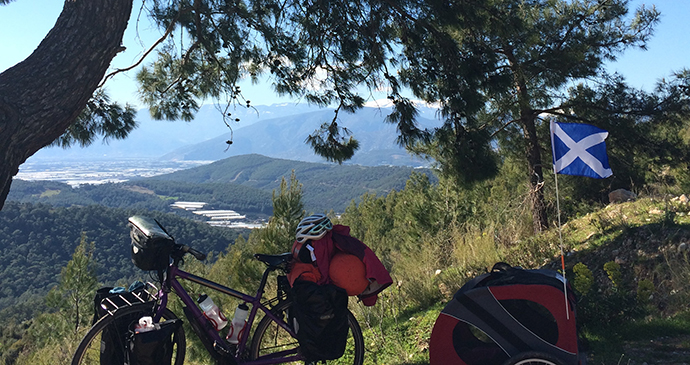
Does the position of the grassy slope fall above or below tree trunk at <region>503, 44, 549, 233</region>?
below

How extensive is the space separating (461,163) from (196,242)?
243ft

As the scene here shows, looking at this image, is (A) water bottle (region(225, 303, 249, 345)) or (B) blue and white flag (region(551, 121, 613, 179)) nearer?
(A) water bottle (region(225, 303, 249, 345))

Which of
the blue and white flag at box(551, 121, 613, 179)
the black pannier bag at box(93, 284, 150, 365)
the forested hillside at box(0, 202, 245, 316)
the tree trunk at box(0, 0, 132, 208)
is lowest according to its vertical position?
the forested hillside at box(0, 202, 245, 316)

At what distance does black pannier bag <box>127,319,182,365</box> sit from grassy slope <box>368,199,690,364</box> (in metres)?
1.75

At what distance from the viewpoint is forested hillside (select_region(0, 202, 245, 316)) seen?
65.8m

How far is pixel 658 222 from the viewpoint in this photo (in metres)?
5.39

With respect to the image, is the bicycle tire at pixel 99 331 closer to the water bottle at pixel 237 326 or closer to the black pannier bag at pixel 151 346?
the black pannier bag at pixel 151 346

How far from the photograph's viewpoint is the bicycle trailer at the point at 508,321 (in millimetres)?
2484

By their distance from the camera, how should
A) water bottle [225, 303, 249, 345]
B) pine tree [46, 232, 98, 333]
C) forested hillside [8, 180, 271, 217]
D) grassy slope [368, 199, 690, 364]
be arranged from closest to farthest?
water bottle [225, 303, 249, 345], grassy slope [368, 199, 690, 364], pine tree [46, 232, 98, 333], forested hillside [8, 180, 271, 217]

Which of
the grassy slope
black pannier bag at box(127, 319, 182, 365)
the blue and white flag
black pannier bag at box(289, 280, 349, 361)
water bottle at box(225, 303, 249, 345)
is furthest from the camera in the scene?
the blue and white flag

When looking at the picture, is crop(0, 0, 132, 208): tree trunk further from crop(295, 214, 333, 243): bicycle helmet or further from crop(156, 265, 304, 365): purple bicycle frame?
crop(295, 214, 333, 243): bicycle helmet

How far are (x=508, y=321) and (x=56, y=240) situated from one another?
94.0m

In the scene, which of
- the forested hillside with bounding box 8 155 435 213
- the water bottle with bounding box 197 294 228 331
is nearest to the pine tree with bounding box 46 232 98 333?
the water bottle with bounding box 197 294 228 331

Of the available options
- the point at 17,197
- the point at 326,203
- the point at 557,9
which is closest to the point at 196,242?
the point at 557,9
